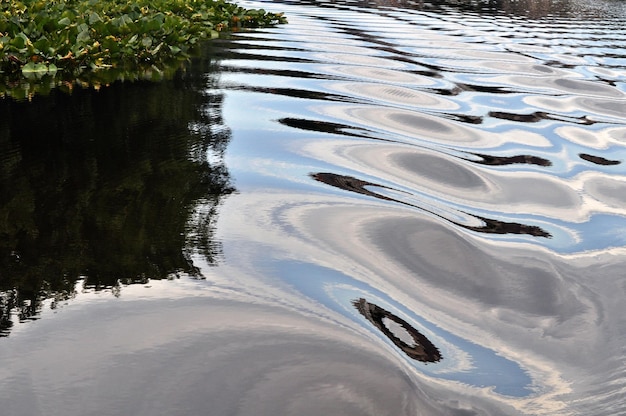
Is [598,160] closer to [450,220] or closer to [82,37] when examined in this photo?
[450,220]

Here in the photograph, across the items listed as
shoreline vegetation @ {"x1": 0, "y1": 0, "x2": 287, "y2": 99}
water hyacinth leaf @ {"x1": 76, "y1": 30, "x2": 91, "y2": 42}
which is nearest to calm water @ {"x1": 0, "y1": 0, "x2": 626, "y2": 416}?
shoreline vegetation @ {"x1": 0, "y1": 0, "x2": 287, "y2": 99}

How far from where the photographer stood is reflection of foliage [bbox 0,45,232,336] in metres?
2.34

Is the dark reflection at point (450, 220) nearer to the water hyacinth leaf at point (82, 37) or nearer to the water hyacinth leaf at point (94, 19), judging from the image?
the water hyacinth leaf at point (82, 37)

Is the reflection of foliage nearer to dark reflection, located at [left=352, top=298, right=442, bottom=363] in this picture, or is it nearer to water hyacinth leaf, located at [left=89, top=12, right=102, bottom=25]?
dark reflection, located at [left=352, top=298, right=442, bottom=363]

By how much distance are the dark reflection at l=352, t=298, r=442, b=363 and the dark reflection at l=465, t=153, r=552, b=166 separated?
7.03 ft

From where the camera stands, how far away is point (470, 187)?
3719 millimetres

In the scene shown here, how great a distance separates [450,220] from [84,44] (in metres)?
4.33

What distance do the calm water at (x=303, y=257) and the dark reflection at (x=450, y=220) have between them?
0.06 feet

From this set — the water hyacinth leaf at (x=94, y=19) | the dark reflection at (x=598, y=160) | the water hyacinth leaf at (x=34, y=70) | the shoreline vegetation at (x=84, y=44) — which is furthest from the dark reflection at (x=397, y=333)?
the water hyacinth leaf at (x=94, y=19)

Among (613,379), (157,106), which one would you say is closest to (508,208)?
(613,379)

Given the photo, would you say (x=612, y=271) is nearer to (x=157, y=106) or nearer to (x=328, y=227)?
(x=328, y=227)

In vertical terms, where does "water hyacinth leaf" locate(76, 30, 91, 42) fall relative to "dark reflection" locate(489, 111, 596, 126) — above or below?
above

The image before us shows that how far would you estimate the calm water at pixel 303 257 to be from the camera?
5.96ft

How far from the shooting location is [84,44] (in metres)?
6.36
